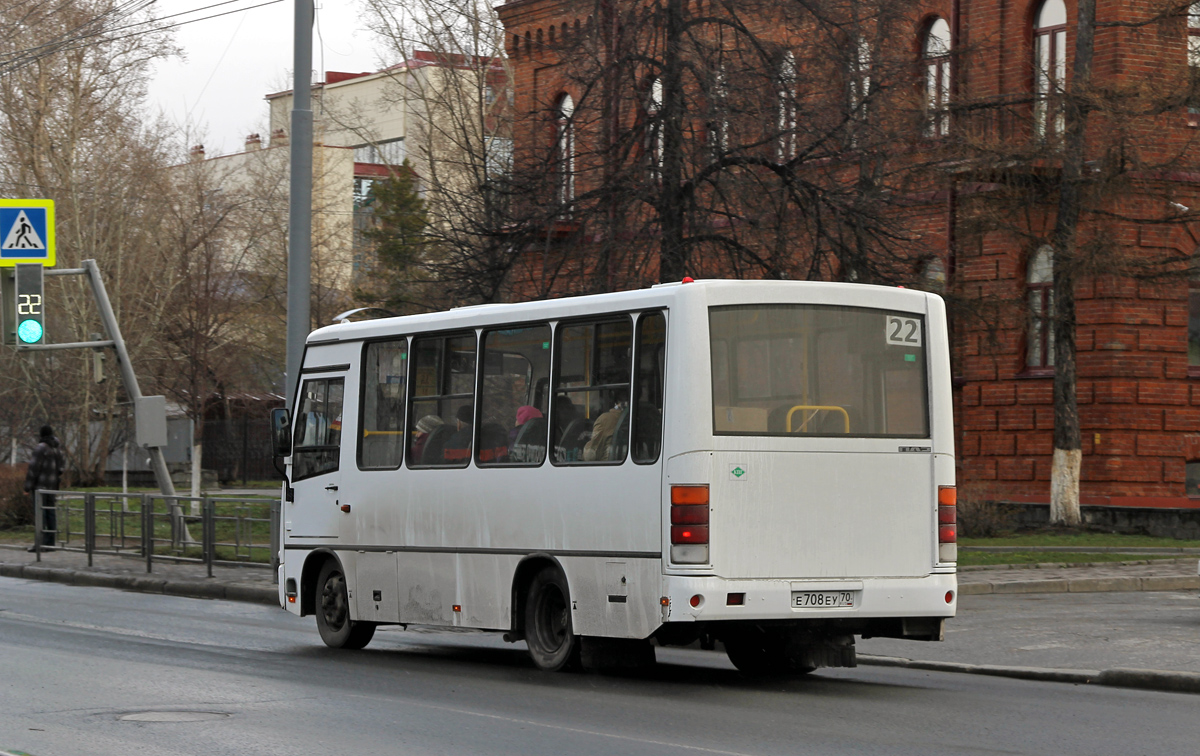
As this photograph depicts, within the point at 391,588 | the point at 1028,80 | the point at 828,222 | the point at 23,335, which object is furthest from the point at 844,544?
the point at 1028,80

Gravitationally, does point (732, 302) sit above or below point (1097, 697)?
above

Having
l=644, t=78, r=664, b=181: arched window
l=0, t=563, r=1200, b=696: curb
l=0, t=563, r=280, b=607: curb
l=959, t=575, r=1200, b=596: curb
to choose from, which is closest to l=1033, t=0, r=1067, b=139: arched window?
l=959, t=575, r=1200, b=596: curb

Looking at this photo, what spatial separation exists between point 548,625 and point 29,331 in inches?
550

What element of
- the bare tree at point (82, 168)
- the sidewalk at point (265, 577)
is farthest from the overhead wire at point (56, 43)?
the sidewalk at point (265, 577)

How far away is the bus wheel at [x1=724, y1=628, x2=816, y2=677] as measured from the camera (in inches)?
472

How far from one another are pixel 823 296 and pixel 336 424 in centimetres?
499

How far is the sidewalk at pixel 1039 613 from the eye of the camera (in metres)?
12.6

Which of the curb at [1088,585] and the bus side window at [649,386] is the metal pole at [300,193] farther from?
the curb at [1088,585]

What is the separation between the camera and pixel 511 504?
12086 mm

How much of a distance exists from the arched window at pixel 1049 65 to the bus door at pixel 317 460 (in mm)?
17010

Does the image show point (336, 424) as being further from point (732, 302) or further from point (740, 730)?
point (740, 730)

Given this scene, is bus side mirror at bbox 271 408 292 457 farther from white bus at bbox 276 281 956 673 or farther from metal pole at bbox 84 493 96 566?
metal pole at bbox 84 493 96 566

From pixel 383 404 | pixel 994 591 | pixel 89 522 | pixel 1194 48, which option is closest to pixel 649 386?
pixel 383 404

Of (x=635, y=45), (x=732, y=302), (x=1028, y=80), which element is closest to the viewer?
(x=732, y=302)
